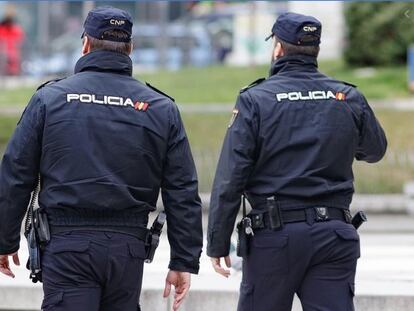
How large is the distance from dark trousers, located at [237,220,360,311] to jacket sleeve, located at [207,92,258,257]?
6.3 inches

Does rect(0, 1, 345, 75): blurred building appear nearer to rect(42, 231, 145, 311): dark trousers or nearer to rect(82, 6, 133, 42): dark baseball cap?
rect(82, 6, 133, 42): dark baseball cap

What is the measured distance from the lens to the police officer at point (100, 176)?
498cm

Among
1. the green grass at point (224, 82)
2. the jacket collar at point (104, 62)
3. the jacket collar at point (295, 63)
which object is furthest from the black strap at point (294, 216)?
the green grass at point (224, 82)

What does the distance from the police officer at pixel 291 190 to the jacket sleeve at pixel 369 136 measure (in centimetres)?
14

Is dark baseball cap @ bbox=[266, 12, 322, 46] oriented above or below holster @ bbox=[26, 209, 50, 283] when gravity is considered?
above

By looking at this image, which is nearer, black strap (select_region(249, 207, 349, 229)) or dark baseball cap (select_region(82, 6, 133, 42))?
dark baseball cap (select_region(82, 6, 133, 42))

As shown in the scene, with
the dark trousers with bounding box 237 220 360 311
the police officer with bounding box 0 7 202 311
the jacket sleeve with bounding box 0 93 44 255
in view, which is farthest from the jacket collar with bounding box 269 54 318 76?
the jacket sleeve with bounding box 0 93 44 255

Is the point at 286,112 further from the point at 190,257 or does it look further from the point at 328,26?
the point at 328,26

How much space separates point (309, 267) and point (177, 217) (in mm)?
679

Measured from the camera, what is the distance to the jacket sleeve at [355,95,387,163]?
226 inches

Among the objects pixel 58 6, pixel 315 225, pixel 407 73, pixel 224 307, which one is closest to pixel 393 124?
pixel 407 73

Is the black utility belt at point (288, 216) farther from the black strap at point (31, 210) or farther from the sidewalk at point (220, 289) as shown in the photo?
the sidewalk at point (220, 289)

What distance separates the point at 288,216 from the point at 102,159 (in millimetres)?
935

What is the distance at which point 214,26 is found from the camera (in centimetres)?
3494
